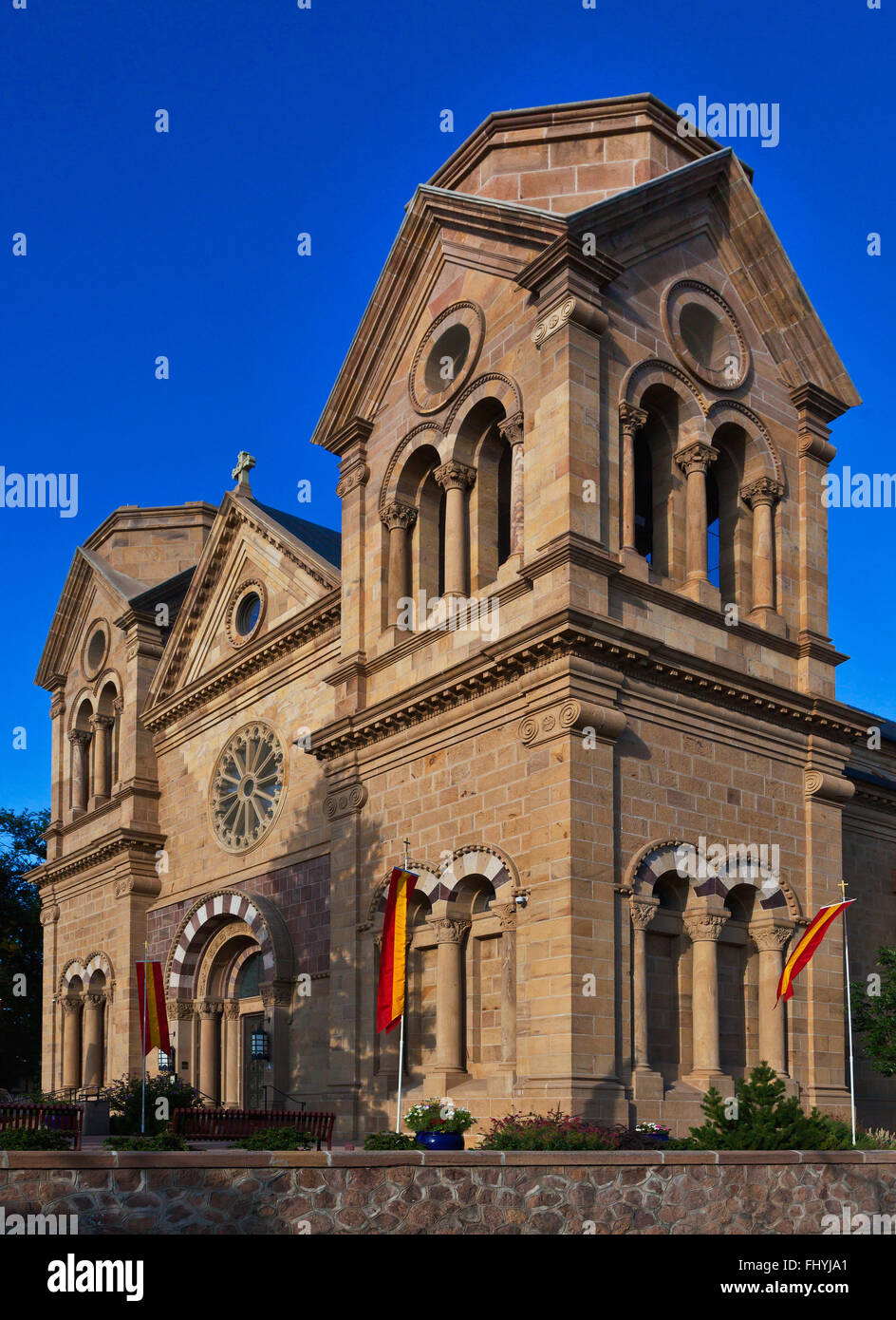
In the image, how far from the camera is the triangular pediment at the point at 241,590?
1297 inches

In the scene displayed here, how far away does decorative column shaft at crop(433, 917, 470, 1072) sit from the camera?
2372 centimetres

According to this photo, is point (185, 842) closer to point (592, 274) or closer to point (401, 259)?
point (401, 259)

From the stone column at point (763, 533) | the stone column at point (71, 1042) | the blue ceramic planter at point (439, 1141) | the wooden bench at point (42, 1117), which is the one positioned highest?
the stone column at point (763, 533)

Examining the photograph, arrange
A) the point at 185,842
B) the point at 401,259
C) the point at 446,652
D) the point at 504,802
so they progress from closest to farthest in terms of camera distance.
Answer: the point at 504,802 → the point at 446,652 → the point at 401,259 → the point at 185,842

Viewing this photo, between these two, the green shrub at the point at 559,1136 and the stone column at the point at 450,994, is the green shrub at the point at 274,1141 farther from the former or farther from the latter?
A: the stone column at the point at 450,994

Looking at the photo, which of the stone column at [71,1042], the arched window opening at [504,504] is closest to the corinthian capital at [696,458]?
the arched window opening at [504,504]

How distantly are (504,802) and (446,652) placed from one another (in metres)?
3.61

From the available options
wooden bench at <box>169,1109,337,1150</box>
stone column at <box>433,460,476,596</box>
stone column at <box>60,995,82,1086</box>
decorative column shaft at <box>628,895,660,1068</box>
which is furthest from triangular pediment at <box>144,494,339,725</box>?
decorative column shaft at <box>628,895,660,1068</box>

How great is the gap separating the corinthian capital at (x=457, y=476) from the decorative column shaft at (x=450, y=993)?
811 cm

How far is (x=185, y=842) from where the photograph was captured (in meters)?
36.8

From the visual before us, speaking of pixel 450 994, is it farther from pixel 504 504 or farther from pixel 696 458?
pixel 696 458

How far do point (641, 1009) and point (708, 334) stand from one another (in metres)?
13.2
